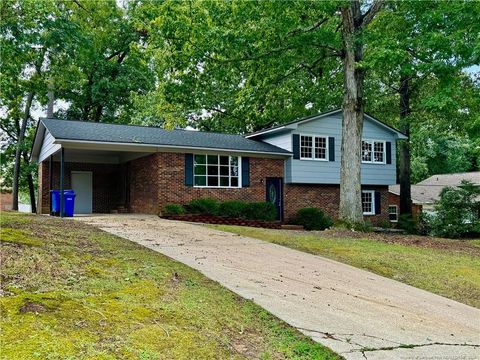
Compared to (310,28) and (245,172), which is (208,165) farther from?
(310,28)

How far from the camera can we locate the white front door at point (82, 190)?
837 inches

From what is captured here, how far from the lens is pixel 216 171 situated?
62.6 ft

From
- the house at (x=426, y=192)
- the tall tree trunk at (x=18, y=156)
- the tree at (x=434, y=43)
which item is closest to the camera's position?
the tree at (x=434, y=43)

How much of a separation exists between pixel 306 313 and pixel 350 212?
34.4 ft

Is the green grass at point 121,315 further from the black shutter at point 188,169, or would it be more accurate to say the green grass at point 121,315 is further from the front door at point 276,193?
the front door at point 276,193

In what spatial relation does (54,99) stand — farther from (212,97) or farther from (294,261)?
(294,261)

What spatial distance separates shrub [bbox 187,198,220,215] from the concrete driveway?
7.67m

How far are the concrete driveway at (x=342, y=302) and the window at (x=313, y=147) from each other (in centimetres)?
1192

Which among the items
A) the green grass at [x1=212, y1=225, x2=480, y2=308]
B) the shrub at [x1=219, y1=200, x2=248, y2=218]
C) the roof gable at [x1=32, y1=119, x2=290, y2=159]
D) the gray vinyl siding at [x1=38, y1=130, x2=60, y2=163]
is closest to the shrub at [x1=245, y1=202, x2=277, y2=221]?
the shrub at [x1=219, y1=200, x2=248, y2=218]

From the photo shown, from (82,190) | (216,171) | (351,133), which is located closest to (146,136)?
(216,171)

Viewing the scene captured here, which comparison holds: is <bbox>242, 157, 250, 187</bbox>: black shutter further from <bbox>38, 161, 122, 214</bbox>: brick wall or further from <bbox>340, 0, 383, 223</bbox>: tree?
<bbox>38, 161, 122, 214</bbox>: brick wall

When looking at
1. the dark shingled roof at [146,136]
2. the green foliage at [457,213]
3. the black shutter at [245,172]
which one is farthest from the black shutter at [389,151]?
the black shutter at [245,172]

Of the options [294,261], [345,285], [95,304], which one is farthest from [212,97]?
[95,304]

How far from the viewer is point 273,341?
4.14 meters
